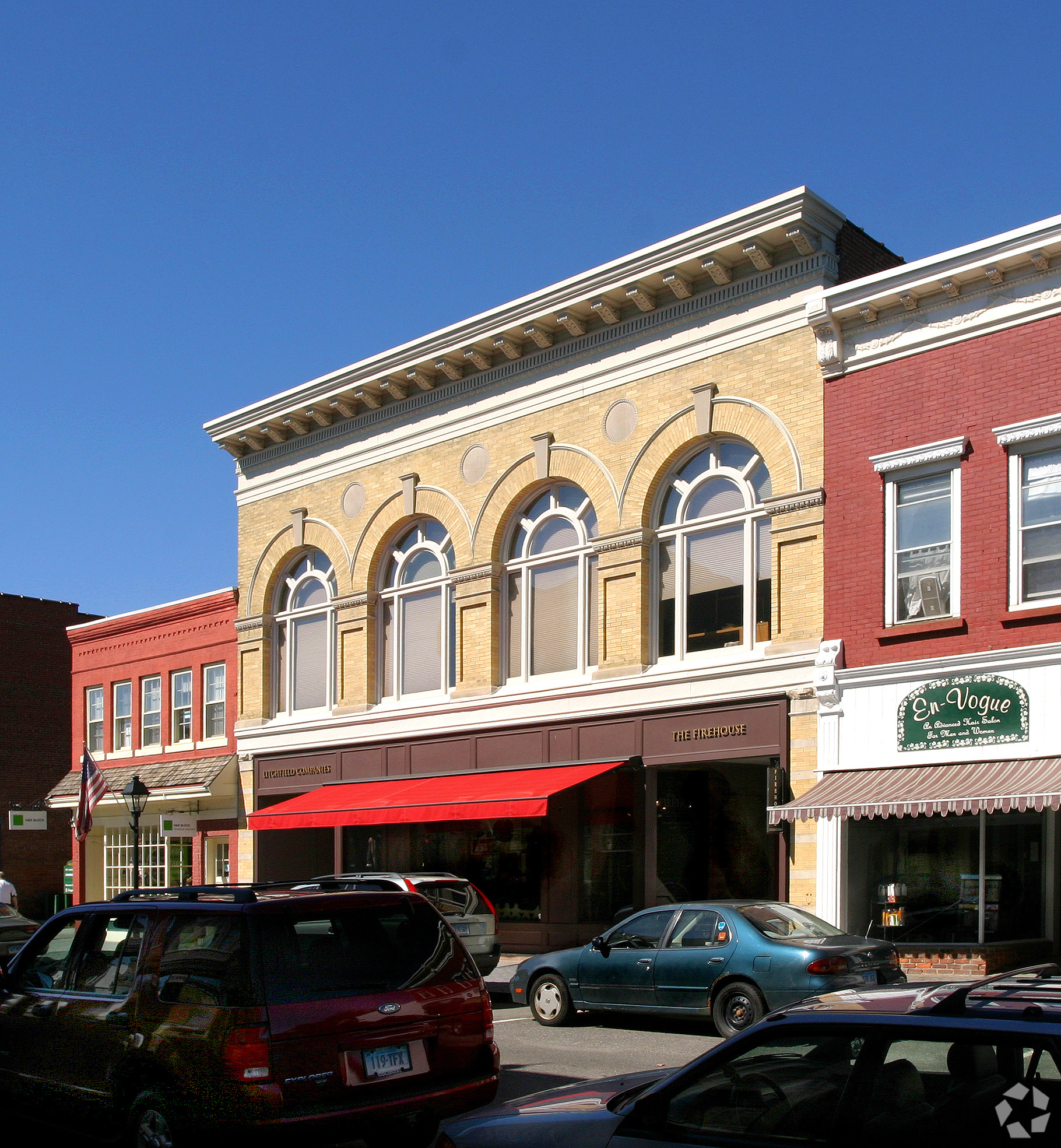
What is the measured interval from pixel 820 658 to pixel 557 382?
22.9 ft

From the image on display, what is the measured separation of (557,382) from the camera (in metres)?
22.1

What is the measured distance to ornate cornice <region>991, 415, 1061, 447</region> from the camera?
16.0m

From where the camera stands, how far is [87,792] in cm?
2520

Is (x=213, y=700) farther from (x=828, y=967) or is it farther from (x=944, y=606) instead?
(x=828, y=967)

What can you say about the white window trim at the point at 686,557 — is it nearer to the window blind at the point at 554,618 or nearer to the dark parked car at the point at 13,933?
the window blind at the point at 554,618

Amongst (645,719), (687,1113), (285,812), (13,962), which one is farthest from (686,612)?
(687,1113)

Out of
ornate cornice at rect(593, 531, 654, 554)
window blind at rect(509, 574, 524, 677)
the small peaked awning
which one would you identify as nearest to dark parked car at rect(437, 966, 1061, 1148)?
the small peaked awning

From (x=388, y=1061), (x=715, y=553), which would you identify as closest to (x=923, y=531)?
(x=715, y=553)

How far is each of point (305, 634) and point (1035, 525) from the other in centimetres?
1514

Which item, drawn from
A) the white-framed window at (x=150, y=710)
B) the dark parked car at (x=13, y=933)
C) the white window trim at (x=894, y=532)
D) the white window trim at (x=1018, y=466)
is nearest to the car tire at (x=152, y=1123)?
the dark parked car at (x=13, y=933)

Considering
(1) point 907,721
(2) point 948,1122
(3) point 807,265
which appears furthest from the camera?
→ (3) point 807,265

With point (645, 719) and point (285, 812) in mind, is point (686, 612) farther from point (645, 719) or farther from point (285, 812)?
point (285, 812)

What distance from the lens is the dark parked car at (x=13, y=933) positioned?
17.2 metres

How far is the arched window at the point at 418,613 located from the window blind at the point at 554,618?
2011 mm
